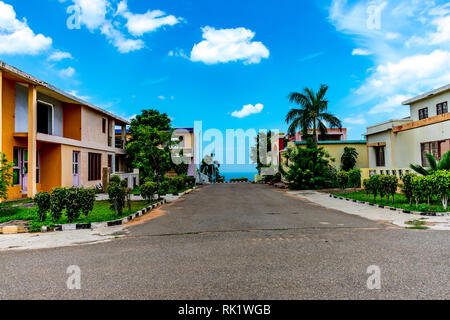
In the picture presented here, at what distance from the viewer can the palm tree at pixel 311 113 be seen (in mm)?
30109

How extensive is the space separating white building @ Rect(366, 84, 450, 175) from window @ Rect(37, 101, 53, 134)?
21781 millimetres

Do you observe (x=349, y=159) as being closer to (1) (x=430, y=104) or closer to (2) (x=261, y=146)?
(1) (x=430, y=104)

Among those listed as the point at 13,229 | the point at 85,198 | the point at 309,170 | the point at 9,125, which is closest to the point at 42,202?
the point at 13,229

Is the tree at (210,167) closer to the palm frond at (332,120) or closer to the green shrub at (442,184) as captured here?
the palm frond at (332,120)

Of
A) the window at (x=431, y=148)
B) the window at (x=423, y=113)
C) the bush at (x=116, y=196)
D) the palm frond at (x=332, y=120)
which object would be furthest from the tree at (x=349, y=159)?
the bush at (x=116, y=196)

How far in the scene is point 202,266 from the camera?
4836 mm

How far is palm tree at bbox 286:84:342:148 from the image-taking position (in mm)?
30109

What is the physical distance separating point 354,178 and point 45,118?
21615 mm

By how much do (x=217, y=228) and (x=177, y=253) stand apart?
2600mm

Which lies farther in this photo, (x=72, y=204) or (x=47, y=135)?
(x=47, y=135)

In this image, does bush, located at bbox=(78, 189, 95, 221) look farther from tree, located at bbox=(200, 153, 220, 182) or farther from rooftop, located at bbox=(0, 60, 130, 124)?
tree, located at bbox=(200, 153, 220, 182)

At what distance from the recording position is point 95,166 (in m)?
23.4

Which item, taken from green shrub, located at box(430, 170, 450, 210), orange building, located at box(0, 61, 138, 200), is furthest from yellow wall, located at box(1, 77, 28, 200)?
green shrub, located at box(430, 170, 450, 210)
